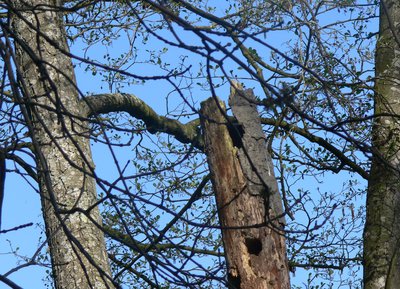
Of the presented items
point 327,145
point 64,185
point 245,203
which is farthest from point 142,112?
point 245,203

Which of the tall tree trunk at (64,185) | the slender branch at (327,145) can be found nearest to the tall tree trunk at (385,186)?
the slender branch at (327,145)

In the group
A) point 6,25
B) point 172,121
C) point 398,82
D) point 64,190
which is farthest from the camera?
point 172,121

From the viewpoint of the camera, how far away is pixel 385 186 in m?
7.71

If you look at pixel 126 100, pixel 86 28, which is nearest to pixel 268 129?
pixel 126 100

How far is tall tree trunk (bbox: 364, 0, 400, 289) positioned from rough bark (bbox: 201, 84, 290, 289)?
2341 mm

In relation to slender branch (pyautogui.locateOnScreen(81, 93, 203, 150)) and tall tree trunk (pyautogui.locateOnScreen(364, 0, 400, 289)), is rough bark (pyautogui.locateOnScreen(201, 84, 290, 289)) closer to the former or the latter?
tall tree trunk (pyautogui.locateOnScreen(364, 0, 400, 289))

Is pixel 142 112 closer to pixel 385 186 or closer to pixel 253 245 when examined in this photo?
pixel 385 186

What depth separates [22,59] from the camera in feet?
24.8

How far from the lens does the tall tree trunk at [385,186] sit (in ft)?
23.7

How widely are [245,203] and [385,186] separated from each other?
3441 millimetres

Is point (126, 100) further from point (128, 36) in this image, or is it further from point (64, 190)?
point (64, 190)

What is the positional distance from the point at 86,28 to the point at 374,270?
4141 millimetres

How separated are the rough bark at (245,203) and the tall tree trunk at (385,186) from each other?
Result: 7.68 feet

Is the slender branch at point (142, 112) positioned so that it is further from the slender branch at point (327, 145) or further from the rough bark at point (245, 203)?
the rough bark at point (245, 203)
